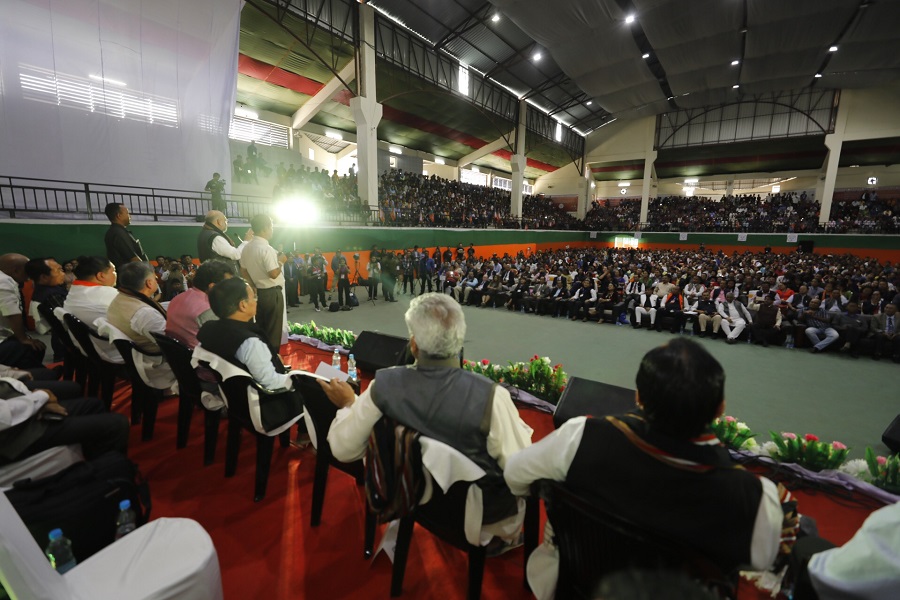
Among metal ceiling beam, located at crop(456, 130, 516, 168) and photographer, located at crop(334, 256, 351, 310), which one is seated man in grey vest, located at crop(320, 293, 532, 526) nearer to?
photographer, located at crop(334, 256, 351, 310)

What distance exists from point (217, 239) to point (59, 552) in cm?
305

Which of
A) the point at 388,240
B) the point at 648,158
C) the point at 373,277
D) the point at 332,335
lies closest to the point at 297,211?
the point at 388,240

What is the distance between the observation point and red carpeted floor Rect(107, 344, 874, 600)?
5.69 ft

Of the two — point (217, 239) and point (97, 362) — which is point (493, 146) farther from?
point (97, 362)

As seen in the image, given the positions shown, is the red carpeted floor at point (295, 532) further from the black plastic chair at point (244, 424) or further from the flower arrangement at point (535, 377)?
the flower arrangement at point (535, 377)

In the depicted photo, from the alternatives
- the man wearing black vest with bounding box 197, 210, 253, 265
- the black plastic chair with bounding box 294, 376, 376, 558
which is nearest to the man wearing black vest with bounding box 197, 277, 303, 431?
the black plastic chair with bounding box 294, 376, 376, 558

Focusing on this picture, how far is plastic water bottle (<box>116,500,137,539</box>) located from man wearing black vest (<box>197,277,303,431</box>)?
0.63m

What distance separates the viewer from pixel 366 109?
11812mm

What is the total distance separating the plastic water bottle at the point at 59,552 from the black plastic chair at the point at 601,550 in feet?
5.94

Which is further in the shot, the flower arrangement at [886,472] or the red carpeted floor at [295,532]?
the flower arrangement at [886,472]

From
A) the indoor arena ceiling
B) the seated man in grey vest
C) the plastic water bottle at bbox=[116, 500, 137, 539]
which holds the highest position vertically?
the indoor arena ceiling

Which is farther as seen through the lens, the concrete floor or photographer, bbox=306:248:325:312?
photographer, bbox=306:248:325:312

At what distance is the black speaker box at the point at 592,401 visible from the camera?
2443mm

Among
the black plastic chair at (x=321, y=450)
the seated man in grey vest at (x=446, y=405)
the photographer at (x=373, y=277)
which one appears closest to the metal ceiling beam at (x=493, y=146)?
the photographer at (x=373, y=277)
